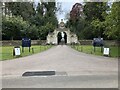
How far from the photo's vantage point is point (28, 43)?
1346 inches

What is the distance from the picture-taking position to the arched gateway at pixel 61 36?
245 feet

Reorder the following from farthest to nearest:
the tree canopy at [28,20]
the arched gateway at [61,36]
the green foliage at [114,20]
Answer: the arched gateway at [61,36] < the tree canopy at [28,20] < the green foliage at [114,20]

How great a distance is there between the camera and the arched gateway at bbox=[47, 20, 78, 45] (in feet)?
245

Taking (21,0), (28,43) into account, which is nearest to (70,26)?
(21,0)

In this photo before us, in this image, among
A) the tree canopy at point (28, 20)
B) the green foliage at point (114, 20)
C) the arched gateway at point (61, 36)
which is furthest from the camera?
the arched gateway at point (61, 36)

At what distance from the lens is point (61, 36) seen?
83.8m

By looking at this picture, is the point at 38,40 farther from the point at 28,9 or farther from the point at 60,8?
the point at 60,8

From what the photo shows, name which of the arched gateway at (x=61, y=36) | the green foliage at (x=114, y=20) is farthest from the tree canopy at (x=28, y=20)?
the green foliage at (x=114, y=20)

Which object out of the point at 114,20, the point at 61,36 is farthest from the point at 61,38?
the point at 114,20

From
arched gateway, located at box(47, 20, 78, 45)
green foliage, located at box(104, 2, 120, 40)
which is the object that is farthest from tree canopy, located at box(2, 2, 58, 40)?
green foliage, located at box(104, 2, 120, 40)

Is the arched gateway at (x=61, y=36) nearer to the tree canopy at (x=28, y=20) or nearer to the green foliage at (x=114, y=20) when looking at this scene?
the tree canopy at (x=28, y=20)

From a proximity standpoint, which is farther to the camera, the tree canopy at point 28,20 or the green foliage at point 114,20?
the tree canopy at point 28,20

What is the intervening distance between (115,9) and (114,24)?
7.40 ft

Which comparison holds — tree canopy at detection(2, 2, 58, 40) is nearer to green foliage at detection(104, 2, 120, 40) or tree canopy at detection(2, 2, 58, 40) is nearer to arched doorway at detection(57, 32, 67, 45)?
arched doorway at detection(57, 32, 67, 45)
